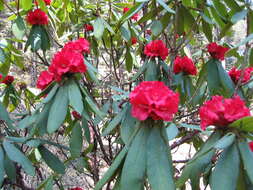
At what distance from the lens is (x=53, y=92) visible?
991 millimetres

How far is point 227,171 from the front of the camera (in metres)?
0.62

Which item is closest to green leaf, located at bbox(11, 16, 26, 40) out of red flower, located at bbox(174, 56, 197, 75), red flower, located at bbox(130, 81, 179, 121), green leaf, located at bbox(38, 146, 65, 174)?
green leaf, located at bbox(38, 146, 65, 174)

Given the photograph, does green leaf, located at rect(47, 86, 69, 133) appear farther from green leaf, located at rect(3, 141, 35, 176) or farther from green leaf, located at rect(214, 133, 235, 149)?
green leaf, located at rect(214, 133, 235, 149)

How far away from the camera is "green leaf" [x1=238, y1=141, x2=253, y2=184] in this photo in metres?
0.59

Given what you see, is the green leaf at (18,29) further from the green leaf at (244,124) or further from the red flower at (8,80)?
the green leaf at (244,124)

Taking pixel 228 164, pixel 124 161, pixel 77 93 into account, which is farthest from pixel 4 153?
pixel 228 164

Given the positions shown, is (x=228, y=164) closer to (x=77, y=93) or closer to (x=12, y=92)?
(x=77, y=93)

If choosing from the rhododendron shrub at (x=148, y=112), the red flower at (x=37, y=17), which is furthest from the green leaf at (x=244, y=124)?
the red flower at (x=37, y=17)

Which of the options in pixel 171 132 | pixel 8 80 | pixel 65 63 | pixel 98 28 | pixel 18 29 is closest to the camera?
pixel 171 132

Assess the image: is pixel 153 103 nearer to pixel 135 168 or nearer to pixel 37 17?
pixel 135 168

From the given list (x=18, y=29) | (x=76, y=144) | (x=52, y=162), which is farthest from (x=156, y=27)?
(x=18, y=29)

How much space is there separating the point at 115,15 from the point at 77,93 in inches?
40.1

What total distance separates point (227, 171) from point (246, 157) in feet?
0.16

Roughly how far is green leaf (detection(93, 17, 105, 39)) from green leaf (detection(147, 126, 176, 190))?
81cm
